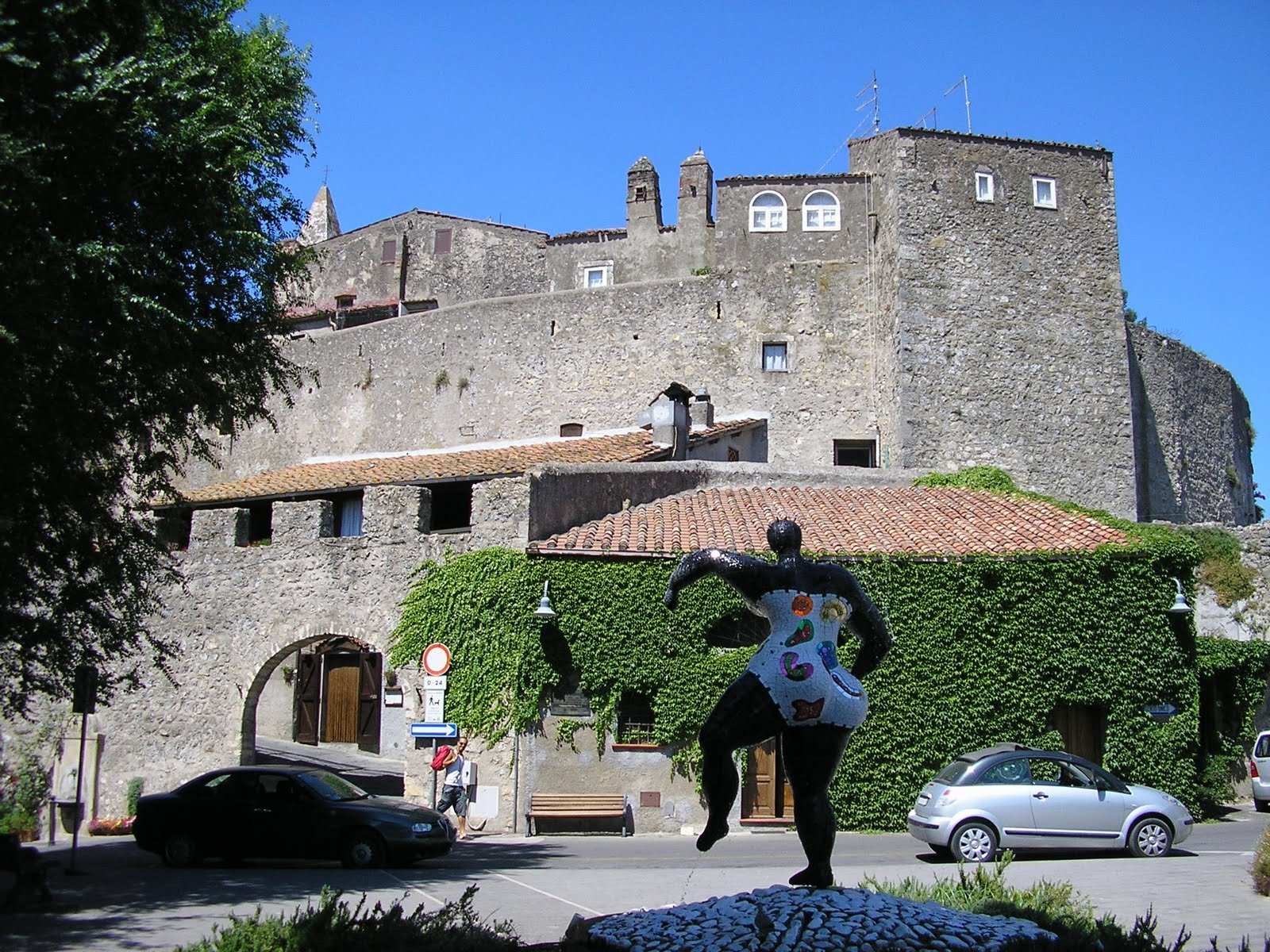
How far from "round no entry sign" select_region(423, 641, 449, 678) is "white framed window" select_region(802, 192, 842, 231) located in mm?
18277

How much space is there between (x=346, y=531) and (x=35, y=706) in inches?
269

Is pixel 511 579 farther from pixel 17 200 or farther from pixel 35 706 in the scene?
pixel 35 706

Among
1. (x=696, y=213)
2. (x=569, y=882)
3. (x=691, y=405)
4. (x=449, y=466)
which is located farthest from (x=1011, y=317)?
(x=569, y=882)

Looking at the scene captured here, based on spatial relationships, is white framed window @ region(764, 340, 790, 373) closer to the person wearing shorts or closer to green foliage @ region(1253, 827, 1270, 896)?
the person wearing shorts

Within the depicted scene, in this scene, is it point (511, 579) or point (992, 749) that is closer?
point (992, 749)

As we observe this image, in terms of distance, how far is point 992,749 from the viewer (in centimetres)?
1483

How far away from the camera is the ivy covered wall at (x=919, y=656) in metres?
17.9

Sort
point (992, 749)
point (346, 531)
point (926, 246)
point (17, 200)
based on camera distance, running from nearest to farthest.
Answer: point (17, 200)
point (992, 749)
point (346, 531)
point (926, 246)

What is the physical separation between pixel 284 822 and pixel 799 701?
32.3ft

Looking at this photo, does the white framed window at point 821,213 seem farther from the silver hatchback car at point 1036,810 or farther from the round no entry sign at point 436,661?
the silver hatchback car at point 1036,810

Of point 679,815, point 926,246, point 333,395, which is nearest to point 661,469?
point 679,815

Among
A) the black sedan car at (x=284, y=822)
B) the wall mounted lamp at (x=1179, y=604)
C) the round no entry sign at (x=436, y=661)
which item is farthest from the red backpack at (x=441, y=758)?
the wall mounted lamp at (x=1179, y=604)

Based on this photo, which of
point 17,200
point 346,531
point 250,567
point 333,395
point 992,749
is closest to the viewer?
point 17,200

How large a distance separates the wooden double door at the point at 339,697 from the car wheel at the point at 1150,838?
743 inches
